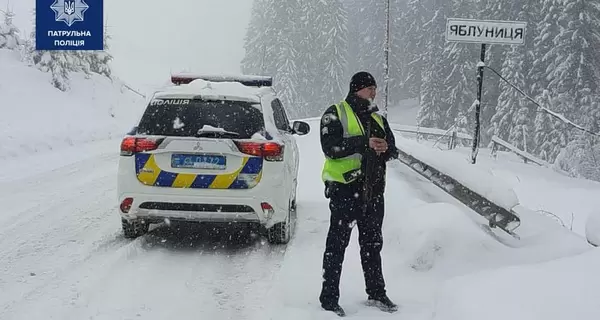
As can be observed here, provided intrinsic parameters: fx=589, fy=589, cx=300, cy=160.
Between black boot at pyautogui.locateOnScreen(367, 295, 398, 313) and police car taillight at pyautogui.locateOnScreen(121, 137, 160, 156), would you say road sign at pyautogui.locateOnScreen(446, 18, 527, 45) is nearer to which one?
police car taillight at pyautogui.locateOnScreen(121, 137, 160, 156)

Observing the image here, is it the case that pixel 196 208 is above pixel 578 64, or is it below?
below

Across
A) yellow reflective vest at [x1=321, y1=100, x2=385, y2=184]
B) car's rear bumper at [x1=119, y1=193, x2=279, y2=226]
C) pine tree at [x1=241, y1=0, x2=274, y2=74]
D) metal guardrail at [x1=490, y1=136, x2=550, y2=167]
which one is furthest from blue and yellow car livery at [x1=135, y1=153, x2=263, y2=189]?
pine tree at [x1=241, y1=0, x2=274, y2=74]

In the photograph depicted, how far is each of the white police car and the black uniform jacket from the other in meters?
1.72

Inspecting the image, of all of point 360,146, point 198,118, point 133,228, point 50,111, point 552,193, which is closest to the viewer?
point 360,146

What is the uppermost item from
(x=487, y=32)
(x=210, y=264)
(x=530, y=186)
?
(x=487, y=32)

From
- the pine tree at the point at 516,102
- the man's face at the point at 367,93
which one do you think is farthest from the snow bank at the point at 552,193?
the pine tree at the point at 516,102

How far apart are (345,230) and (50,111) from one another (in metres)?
16.7

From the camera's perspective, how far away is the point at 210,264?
20.2 ft

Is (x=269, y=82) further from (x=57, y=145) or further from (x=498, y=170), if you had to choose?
(x=498, y=170)

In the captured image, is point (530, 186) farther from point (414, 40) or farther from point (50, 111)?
point (414, 40)

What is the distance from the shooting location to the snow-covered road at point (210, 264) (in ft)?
15.9

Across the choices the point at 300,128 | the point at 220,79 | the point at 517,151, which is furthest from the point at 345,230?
the point at 517,151

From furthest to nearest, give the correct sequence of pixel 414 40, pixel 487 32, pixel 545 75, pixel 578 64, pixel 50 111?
pixel 414 40
pixel 545 75
pixel 578 64
pixel 50 111
pixel 487 32

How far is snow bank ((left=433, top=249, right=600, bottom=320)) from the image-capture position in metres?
3.60
